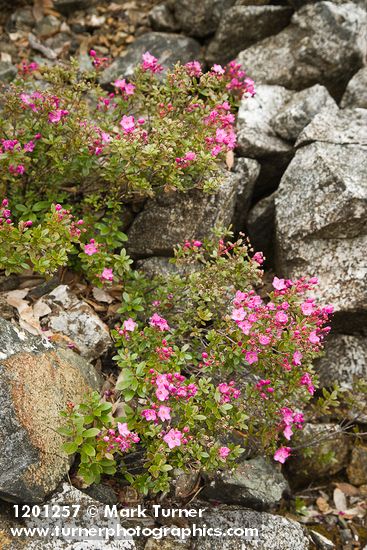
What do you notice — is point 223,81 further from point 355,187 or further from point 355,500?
point 355,500

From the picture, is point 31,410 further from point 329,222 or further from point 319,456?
point 329,222

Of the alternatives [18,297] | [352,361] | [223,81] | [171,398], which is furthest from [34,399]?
[223,81]

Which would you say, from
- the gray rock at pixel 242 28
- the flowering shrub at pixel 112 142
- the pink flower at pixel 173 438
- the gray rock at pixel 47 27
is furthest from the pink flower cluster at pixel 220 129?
the gray rock at pixel 47 27

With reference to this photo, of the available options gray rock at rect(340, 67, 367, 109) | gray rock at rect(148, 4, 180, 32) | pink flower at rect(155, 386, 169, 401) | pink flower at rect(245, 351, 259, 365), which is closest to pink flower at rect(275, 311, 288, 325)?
pink flower at rect(245, 351, 259, 365)

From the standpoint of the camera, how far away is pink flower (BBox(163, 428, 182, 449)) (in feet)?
10.3

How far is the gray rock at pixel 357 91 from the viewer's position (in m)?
5.07

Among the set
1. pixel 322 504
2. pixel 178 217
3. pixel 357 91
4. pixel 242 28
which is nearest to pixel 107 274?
pixel 178 217

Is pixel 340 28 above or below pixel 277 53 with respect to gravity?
above

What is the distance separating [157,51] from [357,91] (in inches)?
81.6

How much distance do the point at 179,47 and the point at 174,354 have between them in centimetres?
362

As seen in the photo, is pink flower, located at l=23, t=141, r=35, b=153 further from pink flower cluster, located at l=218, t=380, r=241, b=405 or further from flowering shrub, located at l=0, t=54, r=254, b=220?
pink flower cluster, located at l=218, t=380, r=241, b=405

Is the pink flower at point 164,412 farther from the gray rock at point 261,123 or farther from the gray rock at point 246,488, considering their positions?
the gray rock at point 261,123

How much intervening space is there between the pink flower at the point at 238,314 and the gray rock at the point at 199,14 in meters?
3.60

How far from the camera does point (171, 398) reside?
3328 millimetres
